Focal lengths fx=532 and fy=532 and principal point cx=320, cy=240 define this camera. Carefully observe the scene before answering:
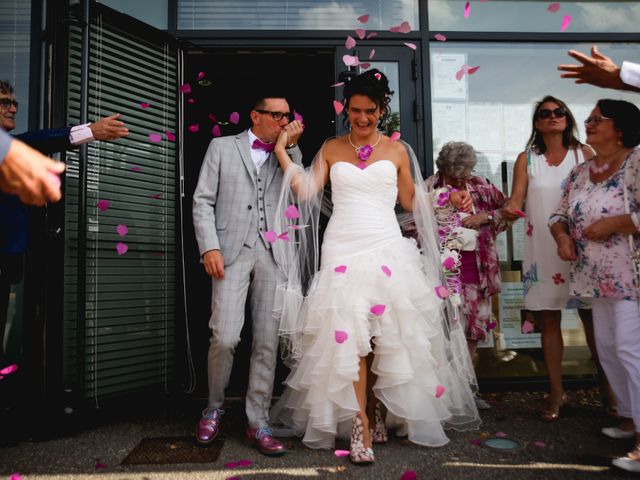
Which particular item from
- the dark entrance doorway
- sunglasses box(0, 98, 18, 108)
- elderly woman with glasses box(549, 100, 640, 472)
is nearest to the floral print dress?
elderly woman with glasses box(549, 100, 640, 472)

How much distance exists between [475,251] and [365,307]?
1.39 meters

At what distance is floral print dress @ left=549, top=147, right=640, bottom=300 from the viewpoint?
3021 millimetres

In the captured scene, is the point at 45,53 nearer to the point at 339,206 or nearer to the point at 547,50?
the point at 339,206

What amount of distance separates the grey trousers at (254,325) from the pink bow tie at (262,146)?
63 cm

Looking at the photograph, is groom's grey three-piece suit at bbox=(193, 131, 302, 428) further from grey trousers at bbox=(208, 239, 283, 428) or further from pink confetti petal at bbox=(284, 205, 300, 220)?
pink confetti petal at bbox=(284, 205, 300, 220)

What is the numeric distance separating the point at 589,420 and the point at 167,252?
3360 mm

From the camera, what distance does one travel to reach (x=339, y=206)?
3354mm

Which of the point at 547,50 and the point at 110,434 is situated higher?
the point at 547,50

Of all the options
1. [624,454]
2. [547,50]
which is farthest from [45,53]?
[624,454]

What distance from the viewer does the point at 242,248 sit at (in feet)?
11.1

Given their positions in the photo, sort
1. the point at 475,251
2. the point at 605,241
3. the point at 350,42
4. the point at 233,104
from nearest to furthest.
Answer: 1. the point at 605,241
2. the point at 475,251
3. the point at 350,42
4. the point at 233,104

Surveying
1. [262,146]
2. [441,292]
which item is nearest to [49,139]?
[262,146]

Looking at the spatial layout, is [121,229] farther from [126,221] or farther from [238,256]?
[238,256]

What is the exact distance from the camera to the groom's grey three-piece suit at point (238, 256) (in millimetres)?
3312
